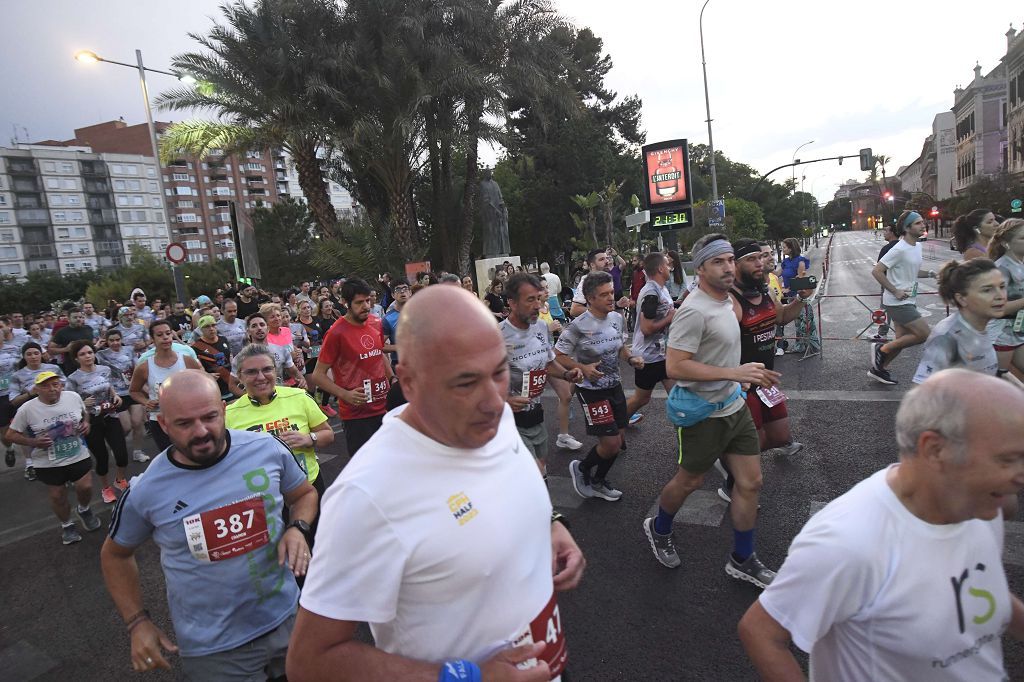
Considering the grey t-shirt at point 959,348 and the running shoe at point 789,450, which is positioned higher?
the grey t-shirt at point 959,348

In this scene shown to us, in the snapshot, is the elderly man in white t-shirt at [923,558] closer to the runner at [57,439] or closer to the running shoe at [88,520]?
the runner at [57,439]

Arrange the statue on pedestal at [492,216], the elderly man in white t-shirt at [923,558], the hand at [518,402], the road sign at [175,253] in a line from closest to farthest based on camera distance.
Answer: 1. the elderly man in white t-shirt at [923,558]
2. the hand at [518,402]
3. the road sign at [175,253]
4. the statue on pedestal at [492,216]

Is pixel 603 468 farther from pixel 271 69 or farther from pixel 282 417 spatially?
pixel 271 69

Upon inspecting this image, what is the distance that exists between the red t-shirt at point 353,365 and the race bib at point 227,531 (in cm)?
238

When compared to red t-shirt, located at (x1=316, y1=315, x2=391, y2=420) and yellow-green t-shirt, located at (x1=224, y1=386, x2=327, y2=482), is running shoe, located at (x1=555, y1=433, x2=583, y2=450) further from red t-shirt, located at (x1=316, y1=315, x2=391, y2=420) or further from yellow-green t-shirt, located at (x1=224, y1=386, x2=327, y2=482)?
yellow-green t-shirt, located at (x1=224, y1=386, x2=327, y2=482)

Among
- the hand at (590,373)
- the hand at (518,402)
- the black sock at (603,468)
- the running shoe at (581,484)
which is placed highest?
the hand at (590,373)

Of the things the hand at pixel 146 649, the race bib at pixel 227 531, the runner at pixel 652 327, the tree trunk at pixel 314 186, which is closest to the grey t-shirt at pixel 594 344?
the runner at pixel 652 327

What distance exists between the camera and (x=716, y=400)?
11.2 ft

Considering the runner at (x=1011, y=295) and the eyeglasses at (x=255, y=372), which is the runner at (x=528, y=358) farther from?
the runner at (x=1011, y=295)

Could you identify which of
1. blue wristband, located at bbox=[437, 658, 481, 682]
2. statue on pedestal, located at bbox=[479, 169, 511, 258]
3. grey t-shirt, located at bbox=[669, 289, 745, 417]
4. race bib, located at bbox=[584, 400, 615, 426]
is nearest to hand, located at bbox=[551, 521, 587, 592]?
blue wristband, located at bbox=[437, 658, 481, 682]

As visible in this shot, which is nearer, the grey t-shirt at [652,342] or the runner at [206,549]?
the runner at [206,549]

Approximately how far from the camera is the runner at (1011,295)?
4.71 meters

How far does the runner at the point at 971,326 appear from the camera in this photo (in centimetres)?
349

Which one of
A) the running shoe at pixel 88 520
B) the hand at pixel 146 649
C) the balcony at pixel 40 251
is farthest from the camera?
the balcony at pixel 40 251
